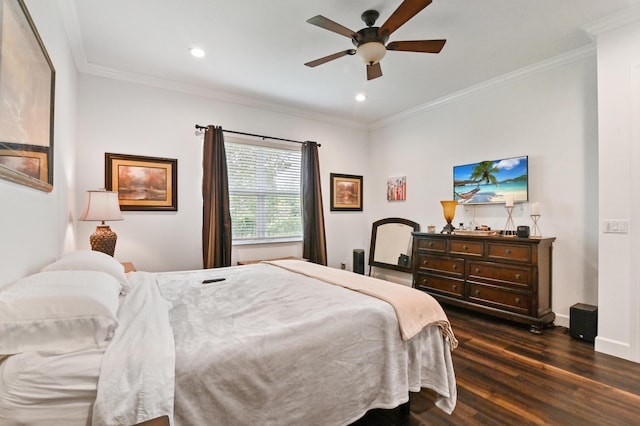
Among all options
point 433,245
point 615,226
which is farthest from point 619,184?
point 433,245

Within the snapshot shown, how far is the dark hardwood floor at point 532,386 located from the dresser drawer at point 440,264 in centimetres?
85

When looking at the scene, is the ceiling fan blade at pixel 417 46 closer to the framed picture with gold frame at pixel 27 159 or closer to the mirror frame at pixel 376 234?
the framed picture with gold frame at pixel 27 159

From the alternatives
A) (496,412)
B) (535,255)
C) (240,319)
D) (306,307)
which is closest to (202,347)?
(240,319)

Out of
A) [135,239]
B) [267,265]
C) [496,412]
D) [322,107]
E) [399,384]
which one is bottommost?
[496,412]

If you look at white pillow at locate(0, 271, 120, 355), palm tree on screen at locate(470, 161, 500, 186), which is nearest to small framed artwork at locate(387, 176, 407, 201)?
palm tree on screen at locate(470, 161, 500, 186)

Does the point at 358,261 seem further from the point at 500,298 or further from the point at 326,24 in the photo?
the point at 326,24

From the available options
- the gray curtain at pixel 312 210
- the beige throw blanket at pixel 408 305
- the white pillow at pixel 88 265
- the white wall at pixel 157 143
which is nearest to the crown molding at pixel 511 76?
the gray curtain at pixel 312 210

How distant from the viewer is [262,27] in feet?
8.56

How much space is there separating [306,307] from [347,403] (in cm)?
48

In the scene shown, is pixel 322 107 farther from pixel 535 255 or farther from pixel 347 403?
pixel 347 403

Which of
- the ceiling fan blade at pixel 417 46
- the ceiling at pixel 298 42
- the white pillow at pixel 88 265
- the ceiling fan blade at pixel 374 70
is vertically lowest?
the white pillow at pixel 88 265

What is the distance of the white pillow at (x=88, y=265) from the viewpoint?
62.5 inches

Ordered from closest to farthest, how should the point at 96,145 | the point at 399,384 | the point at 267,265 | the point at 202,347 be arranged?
the point at 202,347 < the point at 399,384 < the point at 267,265 < the point at 96,145

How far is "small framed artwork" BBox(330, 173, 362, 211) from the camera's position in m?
5.12
